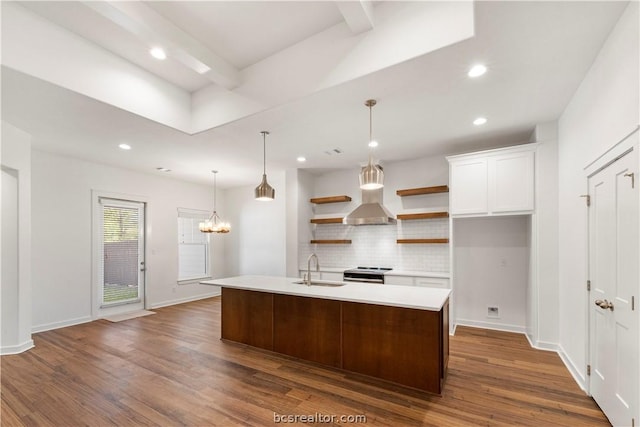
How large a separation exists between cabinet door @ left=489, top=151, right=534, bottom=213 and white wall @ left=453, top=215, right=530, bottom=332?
490mm

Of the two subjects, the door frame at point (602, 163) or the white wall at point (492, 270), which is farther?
the white wall at point (492, 270)

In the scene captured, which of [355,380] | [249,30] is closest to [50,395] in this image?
[355,380]

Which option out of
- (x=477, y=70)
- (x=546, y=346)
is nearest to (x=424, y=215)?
(x=546, y=346)

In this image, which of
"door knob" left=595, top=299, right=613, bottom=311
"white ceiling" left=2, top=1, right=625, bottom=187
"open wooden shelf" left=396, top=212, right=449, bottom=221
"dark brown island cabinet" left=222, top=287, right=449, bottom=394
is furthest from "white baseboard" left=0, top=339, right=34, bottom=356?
"door knob" left=595, top=299, right=613, bottom=311

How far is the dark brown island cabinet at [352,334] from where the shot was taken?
277cm

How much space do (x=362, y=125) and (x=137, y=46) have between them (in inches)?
102

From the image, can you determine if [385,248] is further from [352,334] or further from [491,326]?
[352,334]

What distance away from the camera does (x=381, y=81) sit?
2.67 m

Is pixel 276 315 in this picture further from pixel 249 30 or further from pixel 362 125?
pixel 249 30

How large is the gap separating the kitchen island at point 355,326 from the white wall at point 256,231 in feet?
9.15

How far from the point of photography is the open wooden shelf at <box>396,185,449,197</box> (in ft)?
16.2

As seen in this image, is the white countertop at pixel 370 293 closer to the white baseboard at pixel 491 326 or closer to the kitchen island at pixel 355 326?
the kitchen island at pixel 355 326

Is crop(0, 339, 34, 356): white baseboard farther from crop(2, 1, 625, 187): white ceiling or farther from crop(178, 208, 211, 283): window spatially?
crop(178, 208, 211, 283): window

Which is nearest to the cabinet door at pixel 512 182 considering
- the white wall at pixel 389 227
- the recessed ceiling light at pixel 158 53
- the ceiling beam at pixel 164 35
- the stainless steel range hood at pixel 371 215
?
the white wall at pixel 389 227
